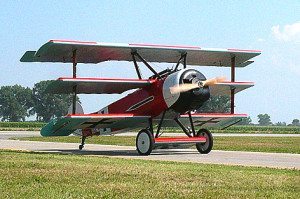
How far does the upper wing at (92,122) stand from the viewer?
71.0 ft

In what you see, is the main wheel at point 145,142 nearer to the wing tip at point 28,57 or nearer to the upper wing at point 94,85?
the upper wing at point 94,85

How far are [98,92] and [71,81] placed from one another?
3.48 metres

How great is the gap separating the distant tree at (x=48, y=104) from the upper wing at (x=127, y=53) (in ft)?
451

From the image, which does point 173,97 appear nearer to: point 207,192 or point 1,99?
point 207,192

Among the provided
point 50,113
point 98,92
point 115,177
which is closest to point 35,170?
point 115,177

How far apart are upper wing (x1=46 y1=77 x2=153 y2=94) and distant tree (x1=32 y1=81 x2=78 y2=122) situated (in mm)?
138679

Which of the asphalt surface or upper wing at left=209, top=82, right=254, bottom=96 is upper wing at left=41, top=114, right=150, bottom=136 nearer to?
the asphalt surface

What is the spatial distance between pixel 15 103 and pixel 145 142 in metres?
165

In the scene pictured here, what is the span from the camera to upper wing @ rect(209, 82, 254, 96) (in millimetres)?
24623

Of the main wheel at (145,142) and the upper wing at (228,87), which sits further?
the upper wing at (228,87)

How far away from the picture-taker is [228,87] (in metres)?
25.3

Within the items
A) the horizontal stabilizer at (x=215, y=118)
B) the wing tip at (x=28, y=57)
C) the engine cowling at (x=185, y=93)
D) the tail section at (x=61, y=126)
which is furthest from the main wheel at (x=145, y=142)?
the wing tip at (x=28, y=57)

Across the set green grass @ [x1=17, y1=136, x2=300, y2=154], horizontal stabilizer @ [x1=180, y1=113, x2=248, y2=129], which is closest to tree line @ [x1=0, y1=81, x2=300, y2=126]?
green grass @ [x1=17, y1=136, x2=300, y2=154]

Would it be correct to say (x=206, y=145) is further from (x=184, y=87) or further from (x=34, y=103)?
(x=34, y=103)
